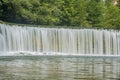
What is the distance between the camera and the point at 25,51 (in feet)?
151

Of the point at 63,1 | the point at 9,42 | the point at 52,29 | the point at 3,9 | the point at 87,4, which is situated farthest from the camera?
the point at 87,4

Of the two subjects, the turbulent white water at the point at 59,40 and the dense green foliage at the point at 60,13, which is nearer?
the turbulent white water at the point at 59,40

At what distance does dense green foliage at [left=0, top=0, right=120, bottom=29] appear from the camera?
56188 millimetres

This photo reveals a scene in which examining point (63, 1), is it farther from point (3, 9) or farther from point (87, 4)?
point (3, 9)

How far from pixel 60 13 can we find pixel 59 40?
12.1 m

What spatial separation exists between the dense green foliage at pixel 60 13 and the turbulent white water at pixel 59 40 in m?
7.48

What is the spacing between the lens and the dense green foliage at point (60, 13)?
56.2 m

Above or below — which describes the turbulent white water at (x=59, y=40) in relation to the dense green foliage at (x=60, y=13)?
below

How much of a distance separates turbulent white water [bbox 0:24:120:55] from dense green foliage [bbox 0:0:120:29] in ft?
24.5

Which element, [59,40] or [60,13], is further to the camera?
[60,13]

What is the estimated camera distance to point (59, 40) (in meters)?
49.4

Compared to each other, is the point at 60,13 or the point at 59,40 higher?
the point at 60,13

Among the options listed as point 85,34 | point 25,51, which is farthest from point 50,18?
point 25,51

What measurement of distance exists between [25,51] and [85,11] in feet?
69.3
